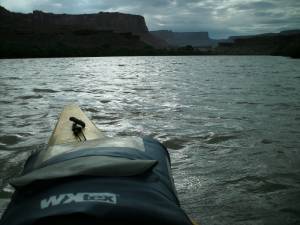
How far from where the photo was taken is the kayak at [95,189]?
163cm

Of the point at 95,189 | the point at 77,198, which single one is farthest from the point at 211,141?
the point at 77,198

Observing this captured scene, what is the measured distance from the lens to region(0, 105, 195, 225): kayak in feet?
5.36

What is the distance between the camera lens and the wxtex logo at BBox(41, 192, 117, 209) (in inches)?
66.6

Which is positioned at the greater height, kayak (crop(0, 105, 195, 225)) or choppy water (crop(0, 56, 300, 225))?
kayak (crop(0, 105, 195, 225))

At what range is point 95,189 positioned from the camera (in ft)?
5.94

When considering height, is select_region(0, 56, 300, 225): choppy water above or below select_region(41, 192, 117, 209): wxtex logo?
below

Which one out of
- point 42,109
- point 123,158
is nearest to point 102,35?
point 42,109

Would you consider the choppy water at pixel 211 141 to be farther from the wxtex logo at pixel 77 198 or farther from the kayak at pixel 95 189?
the wxtex logo at pixel 77 198

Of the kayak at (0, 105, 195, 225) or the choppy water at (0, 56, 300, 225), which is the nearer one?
the kayak at (0, 105, 195, 225)

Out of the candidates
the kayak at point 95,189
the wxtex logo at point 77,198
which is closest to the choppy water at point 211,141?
the kayak at point 95,189

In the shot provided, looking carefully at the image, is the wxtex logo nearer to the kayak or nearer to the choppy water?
the kayak

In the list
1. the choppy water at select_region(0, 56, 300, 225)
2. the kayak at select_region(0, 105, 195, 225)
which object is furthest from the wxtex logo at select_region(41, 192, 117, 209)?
the choppy water at select_region(0, 56, 300, 225)

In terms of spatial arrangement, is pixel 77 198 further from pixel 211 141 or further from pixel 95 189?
pixel 211 141

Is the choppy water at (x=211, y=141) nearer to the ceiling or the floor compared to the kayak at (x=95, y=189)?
nearer to the floor
